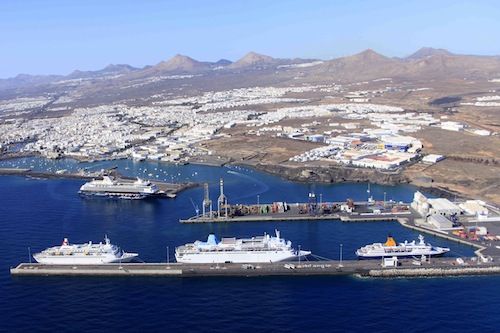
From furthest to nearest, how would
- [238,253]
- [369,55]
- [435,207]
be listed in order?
[369,55]
[435,207]
[238,253]

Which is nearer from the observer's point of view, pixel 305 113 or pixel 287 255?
pixel 287 255

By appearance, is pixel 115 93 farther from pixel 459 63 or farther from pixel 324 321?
pixel 324 321

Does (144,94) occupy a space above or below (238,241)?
above

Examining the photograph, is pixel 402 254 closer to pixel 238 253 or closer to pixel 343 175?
pixel 238 253

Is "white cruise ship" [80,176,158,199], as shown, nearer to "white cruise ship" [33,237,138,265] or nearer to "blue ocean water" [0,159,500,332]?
"blue ocean water" [0,159,500,332]

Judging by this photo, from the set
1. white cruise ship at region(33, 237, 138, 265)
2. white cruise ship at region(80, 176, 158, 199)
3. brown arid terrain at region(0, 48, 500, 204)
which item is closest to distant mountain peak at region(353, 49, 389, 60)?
brown arid terrain at region(0, 48, 500, 204)

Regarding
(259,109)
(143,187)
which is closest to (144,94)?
(259,109)

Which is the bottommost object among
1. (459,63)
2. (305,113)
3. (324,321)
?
(324,321)

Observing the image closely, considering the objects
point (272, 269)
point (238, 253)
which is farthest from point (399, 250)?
point (238, 253)
